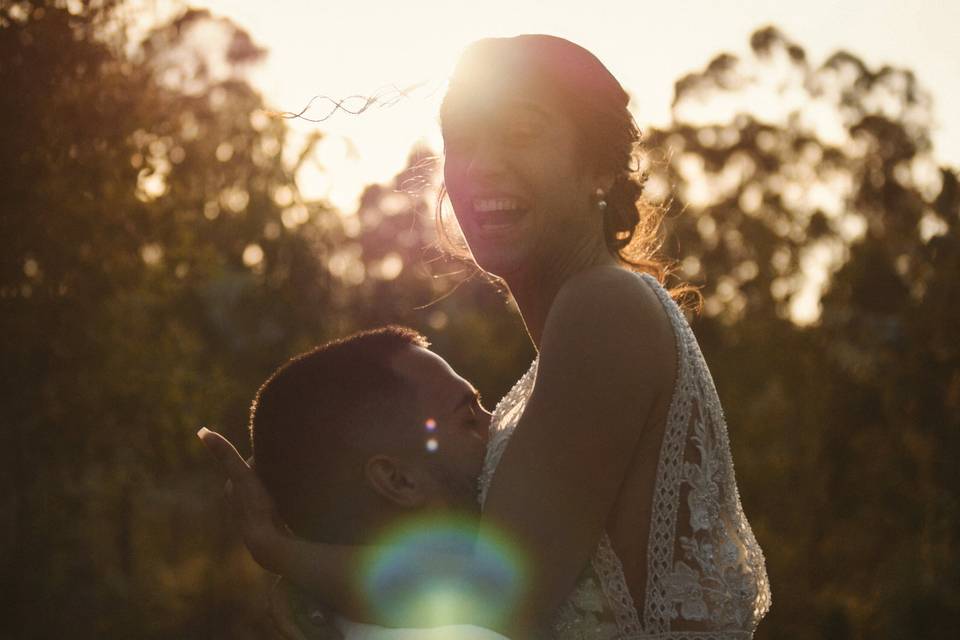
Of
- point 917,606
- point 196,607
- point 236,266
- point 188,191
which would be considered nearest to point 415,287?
point 236,266

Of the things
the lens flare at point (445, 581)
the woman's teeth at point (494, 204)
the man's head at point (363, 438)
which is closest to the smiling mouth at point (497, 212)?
the woman's teeth at point (494, 204)

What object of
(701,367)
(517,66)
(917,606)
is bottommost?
(917,606)

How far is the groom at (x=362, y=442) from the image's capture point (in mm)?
2838

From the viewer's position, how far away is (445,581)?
2570 mm

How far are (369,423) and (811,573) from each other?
482 inches

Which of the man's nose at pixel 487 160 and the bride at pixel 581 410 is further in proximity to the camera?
the man's nose at pixel 487 160

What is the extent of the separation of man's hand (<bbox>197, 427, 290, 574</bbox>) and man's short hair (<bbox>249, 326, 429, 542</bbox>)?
0.04m

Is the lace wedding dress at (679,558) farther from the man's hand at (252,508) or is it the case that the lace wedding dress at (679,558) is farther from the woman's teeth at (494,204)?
the man's hand at (252,508)

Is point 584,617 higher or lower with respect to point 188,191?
higher

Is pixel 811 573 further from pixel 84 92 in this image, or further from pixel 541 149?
pixel 541 149

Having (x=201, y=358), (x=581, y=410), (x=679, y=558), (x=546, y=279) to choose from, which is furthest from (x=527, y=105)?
(x=201, y=358)

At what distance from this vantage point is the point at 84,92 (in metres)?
11.1

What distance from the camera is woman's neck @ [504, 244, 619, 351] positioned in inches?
119

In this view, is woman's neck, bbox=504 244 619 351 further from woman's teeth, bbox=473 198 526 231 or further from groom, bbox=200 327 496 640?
groom, bbox=200 327 496 640
